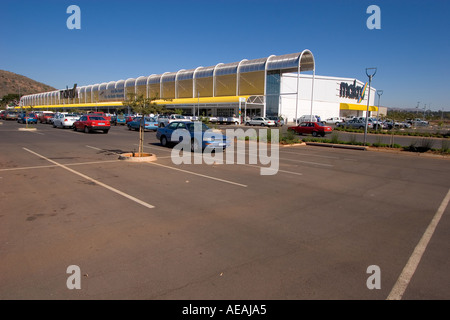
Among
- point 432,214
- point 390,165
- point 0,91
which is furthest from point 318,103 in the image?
point 0,91

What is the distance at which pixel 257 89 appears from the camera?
58.2 meters

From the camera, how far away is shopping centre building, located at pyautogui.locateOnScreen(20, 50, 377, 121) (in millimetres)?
56844

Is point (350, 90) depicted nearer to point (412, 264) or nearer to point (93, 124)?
point (93, 124)

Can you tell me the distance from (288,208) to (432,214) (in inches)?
124

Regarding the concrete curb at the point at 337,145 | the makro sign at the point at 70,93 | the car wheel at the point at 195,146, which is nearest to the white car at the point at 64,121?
the car wheel at the point at 195,146

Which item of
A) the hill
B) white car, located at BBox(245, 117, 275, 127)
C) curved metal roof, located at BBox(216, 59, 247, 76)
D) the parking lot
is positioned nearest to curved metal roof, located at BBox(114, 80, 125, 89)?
curved metal roof, located at BBox(216, 59, 247, 76)

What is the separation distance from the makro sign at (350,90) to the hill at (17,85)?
126898mm

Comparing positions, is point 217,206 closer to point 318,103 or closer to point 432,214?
point 432,214

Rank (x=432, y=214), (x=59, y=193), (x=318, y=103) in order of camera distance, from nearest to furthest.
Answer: (x=432, y=214) → (x=59, y=193) → (x=318, y=103)

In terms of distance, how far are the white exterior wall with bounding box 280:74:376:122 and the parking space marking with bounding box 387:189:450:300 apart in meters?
58.4

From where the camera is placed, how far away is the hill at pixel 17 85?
128750 mm

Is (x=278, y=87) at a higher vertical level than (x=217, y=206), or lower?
higher

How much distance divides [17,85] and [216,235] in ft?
558

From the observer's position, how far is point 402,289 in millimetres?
3627
